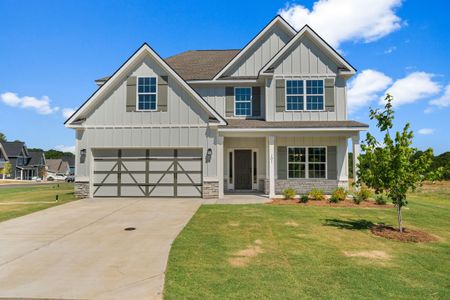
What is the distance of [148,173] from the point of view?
555 inches

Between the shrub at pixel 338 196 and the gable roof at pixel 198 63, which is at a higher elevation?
the gable roof at pixel 198 63

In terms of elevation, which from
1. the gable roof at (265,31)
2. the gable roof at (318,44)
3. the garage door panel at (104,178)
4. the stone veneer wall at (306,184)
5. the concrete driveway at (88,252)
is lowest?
the concrete driveway at (88,252)

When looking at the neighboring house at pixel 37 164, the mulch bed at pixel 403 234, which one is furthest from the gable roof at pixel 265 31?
the neighboring house at pixel 37 164

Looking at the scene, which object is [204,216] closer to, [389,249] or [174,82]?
[389,249]

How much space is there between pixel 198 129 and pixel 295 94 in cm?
576

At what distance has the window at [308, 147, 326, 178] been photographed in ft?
48.5

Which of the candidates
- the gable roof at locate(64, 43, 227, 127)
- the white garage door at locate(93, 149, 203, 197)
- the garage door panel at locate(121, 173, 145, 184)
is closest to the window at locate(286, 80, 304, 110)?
the gable roof at locate(64, 43, 227, 127)

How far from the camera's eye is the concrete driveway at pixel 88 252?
449 centimetres

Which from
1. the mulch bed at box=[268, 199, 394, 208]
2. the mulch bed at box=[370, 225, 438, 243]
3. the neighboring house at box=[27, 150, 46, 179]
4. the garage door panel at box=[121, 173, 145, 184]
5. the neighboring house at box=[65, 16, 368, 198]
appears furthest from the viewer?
the neighboring house at box=[27, 150, 46, 179]

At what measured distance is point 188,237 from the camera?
7113 millimetres

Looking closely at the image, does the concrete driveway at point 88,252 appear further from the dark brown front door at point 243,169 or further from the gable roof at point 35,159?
the gable roof at point 35,159

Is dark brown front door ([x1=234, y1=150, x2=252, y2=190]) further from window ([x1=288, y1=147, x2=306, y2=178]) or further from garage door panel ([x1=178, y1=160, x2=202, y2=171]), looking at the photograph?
garage door panel ([x1=178, y1=160, x2=202, y2=171])

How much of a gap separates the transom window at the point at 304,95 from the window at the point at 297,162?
Answer: 232cm

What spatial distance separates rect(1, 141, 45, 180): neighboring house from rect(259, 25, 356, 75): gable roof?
61726 mm
